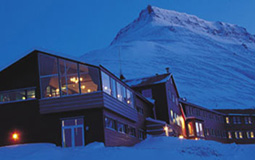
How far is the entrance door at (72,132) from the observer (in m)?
26.8

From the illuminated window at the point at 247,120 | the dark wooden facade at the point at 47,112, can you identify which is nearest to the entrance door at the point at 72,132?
the dark wooden facade at the point at 47,112

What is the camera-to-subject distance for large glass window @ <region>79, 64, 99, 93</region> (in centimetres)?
2714

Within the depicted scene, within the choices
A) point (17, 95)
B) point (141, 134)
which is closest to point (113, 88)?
point (17, 95)

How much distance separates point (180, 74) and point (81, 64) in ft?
290

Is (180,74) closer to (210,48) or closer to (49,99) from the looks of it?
(210,48)

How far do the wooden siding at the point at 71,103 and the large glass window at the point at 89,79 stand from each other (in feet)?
1.69

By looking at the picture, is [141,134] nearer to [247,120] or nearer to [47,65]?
[47,65]

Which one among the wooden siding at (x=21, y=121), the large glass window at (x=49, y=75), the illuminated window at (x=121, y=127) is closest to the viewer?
the large glass window at (x=49, y=75)

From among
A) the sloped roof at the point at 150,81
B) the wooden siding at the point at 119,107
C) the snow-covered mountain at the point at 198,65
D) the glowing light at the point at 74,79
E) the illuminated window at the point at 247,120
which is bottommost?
the illuminated window at the point at 247,120

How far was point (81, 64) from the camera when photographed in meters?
27.5

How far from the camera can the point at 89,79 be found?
27.3m

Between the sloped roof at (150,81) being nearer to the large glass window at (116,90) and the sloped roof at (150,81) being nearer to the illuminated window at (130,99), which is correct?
the illuminated window at (130,99)

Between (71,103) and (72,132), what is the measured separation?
2.14 m

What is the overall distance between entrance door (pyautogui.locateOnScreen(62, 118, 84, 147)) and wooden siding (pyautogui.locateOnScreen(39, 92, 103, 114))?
976 millimetres
